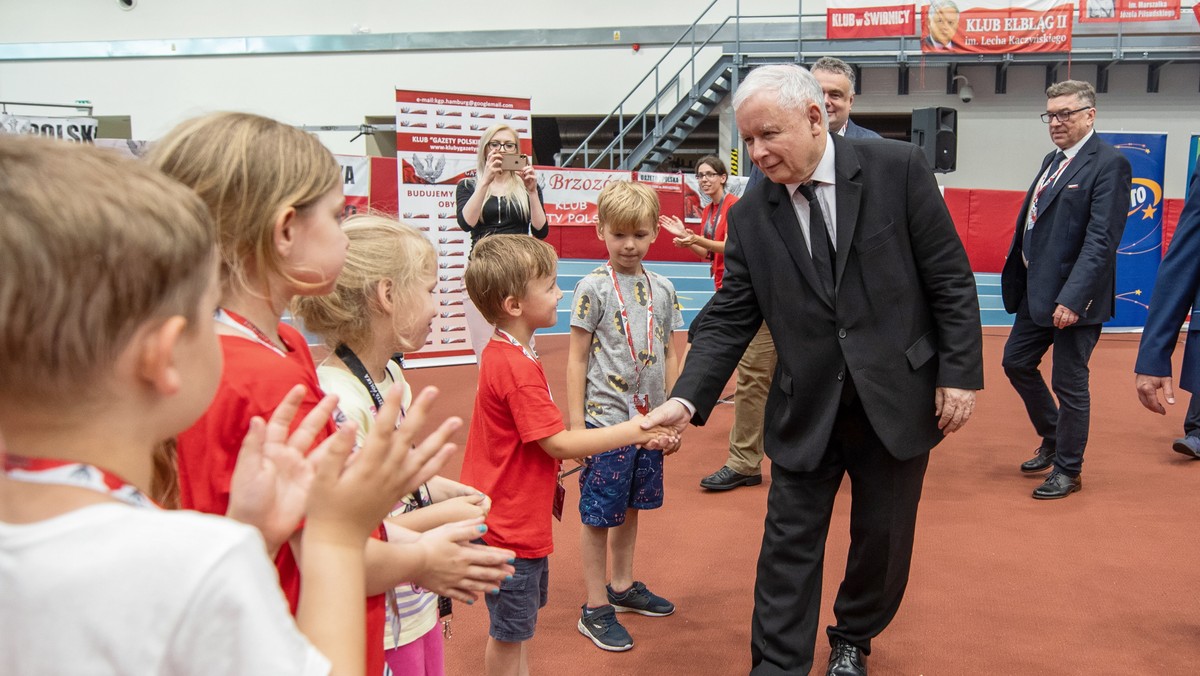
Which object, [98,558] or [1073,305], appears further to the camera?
[1073,305]

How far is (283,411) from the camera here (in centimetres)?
95

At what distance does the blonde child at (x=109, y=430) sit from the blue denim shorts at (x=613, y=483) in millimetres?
2099

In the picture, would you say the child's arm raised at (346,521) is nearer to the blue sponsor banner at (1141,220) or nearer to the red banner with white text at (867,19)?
the blue sponsor banner at (1141,220)

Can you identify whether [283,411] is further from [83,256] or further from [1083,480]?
[1083,480]

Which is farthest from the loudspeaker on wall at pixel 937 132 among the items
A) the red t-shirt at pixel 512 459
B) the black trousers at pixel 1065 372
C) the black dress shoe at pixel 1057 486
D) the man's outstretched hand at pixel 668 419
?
the red t-shirt at pixel 512 459

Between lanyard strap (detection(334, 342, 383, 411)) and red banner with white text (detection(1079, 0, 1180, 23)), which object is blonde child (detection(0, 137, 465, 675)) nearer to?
lanyard strap (detection(334, 342, 383, 411))

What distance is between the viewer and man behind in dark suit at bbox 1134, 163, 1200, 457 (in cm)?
254

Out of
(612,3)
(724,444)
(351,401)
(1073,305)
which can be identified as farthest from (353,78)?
(351,401)

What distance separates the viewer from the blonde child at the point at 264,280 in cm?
105

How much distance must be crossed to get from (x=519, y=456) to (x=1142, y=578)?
8.72 feet

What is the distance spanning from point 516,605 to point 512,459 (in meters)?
0.38

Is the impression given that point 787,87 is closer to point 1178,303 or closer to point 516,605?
point 1178,303

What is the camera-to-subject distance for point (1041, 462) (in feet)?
15.5

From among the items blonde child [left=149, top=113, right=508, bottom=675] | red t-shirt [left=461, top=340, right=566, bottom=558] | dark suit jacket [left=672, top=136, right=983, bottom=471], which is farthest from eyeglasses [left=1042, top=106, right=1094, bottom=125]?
blonde child [left=149, top=113, right=508, bottom=675]
